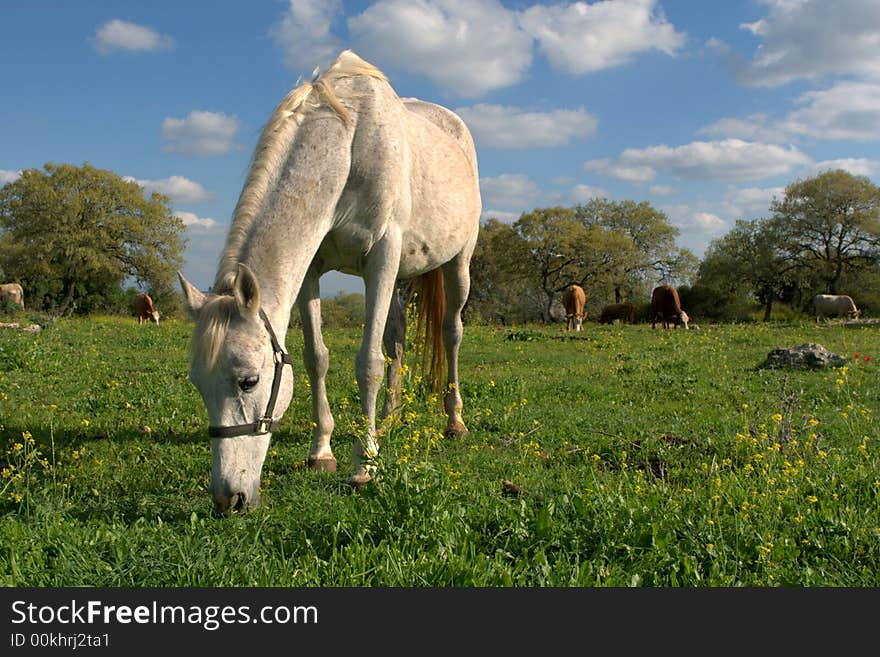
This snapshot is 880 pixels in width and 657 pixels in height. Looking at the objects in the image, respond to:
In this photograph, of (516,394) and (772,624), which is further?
(516,394)

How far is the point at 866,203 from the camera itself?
44.1m

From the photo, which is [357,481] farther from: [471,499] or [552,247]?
[552,247]

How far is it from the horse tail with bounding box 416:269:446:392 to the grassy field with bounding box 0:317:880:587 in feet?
1.37

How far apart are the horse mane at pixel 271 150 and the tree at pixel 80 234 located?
40903 millimetres

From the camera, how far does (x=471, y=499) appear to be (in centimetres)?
365

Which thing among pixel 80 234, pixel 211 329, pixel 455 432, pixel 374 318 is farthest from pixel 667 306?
pixel 80 234

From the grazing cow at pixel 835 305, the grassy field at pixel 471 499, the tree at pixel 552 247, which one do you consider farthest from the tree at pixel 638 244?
the grassy field at pixel 471 499

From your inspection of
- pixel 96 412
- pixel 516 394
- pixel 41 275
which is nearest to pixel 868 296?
pixel 516 394

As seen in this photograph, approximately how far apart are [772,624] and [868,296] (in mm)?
48397

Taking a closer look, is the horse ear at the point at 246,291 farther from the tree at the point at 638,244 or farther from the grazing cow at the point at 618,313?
the tree at the point at 638,244

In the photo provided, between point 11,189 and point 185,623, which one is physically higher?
point 11,189

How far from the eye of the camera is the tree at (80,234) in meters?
42.6

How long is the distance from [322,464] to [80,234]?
149ft

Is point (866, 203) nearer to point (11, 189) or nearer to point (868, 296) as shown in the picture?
point (868, 296)
